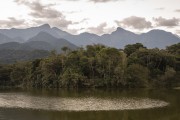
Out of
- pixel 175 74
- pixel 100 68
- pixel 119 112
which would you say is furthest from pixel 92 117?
pixel 175 74

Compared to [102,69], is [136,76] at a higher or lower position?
lower

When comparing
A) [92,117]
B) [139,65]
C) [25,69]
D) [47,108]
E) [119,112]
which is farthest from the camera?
[25,69]

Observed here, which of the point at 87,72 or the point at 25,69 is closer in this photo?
the point at 87,72

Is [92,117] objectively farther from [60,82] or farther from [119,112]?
[60,82]

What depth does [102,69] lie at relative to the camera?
269 ft

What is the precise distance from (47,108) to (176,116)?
670 inches

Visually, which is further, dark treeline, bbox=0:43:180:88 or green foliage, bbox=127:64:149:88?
dark treeline, bbox=0:43:180:88

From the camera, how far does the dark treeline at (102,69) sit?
261 feet

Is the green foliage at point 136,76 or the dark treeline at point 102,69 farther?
the dark treeline at point 102,69

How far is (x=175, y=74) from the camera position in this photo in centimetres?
8319

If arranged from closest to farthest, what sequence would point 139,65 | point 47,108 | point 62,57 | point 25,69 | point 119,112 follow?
point 119,112 < point 47,108 < point 139,65 < point 62,57 < point 25,69

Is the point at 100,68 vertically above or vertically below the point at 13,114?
above

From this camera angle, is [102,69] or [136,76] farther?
[102,69]

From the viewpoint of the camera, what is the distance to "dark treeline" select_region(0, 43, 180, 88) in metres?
79.4
